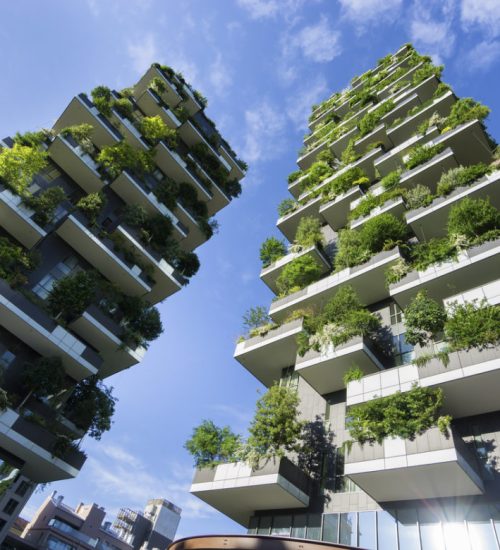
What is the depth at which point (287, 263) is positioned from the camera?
Result: 2680cm

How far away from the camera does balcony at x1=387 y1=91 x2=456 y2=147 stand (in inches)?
1181

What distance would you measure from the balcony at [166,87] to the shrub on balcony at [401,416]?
3229cm

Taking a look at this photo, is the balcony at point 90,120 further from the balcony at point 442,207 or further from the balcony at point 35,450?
the balcony at point 442,207

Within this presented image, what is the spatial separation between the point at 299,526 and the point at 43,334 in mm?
14389

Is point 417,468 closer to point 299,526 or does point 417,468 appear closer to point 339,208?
point 299,526

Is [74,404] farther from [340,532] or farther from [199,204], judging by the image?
[199,204]

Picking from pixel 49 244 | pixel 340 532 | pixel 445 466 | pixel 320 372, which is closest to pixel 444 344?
pixel 445 466

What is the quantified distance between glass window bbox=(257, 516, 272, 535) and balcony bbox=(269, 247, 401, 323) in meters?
10.9

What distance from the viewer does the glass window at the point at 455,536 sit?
1203cm

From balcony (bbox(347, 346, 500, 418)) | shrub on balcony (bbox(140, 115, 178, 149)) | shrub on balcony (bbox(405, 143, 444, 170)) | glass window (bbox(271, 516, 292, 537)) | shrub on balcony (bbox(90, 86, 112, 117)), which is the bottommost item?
glass window (bbox(271, 516, 292, 537))

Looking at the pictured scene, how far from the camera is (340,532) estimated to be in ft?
48.3

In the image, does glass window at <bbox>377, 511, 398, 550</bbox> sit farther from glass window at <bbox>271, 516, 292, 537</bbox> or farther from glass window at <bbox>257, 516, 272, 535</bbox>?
glass window at <bbox>257, 516, 272, 535</bbox>

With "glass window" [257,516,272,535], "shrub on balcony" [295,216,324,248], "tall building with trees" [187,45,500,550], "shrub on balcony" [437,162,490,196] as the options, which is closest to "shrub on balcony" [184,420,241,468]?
"tall building with trees" [187,45,500,550]

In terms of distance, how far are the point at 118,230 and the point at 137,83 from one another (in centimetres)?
1944
